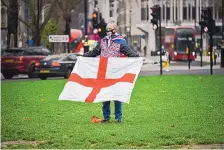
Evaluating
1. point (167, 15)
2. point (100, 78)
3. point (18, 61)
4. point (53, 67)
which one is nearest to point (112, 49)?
point (100, 78)

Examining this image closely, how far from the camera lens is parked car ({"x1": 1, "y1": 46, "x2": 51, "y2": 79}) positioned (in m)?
43.8

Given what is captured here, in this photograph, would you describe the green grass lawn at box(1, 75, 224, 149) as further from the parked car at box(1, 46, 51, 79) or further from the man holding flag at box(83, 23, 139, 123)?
the parked car at box(1, 46, 51, 79)

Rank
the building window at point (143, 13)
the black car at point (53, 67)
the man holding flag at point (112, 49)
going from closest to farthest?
the man holding flag at point (112, 49) < the black car at point (53, 67) < the building window at point (143, 13)

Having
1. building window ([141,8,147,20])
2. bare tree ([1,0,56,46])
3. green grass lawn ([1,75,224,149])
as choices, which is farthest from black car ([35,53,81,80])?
building window ([141,8,147,20])

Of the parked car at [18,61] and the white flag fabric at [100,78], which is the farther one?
the parked car at [18,61]

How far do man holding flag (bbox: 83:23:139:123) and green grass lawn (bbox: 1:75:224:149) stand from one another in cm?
31

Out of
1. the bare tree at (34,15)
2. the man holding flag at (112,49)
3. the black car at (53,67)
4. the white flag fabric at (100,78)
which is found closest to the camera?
the man holding flag at (112,49)

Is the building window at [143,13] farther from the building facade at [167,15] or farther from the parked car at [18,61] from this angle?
the parked car at [18,61]

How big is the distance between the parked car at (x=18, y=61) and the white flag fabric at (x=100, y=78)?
28.4 m

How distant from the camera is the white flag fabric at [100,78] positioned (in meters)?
15.1

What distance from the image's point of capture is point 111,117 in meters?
15.8

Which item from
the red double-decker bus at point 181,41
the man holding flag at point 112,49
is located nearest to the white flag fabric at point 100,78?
the man holding flag at point 112,49

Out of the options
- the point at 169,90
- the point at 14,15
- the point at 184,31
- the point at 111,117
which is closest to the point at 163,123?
the point at 111,117

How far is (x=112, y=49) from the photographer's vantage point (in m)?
15.1
